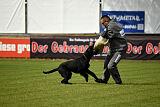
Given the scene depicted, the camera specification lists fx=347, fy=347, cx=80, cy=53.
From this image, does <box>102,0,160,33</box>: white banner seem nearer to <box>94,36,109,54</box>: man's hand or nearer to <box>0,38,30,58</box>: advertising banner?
<box>0,38,30,58</box>: advertising banner

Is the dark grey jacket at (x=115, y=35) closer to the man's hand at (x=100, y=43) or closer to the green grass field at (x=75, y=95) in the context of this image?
the man's hand at (x=100, y=43)

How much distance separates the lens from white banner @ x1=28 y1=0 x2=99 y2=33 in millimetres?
25672

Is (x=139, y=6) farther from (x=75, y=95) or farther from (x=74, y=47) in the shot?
(x=75, y=95)

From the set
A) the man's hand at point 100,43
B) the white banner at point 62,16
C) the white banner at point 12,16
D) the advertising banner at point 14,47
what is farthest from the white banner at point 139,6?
the man's hand at point 100,43

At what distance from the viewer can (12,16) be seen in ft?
84.6

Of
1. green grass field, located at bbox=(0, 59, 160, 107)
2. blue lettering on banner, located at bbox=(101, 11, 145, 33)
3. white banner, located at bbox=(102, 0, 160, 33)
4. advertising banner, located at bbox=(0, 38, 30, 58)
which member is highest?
white banner, located at bbox=(102, 0, 160, 33)

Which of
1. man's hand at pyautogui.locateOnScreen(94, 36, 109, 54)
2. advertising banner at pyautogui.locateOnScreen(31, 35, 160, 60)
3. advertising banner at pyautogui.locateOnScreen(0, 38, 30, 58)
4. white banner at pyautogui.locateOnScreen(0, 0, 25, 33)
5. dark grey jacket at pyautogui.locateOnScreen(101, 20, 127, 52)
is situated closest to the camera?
dark grey jacket at pyautogui.locateOnScreen(101, 20, 127, 52)

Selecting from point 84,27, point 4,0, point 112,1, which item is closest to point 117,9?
point 112,1

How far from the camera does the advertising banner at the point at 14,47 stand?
21.8 metres

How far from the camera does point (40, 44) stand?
21969 mm

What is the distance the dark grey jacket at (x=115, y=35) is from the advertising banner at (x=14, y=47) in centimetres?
1233

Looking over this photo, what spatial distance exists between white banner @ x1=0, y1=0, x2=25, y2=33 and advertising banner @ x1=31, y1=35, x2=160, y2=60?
448cm

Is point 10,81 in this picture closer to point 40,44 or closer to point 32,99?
point 32,99

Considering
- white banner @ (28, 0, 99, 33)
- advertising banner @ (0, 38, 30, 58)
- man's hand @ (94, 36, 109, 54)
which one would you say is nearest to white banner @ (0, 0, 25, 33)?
white banner @ (28, 0, 99, 33)
